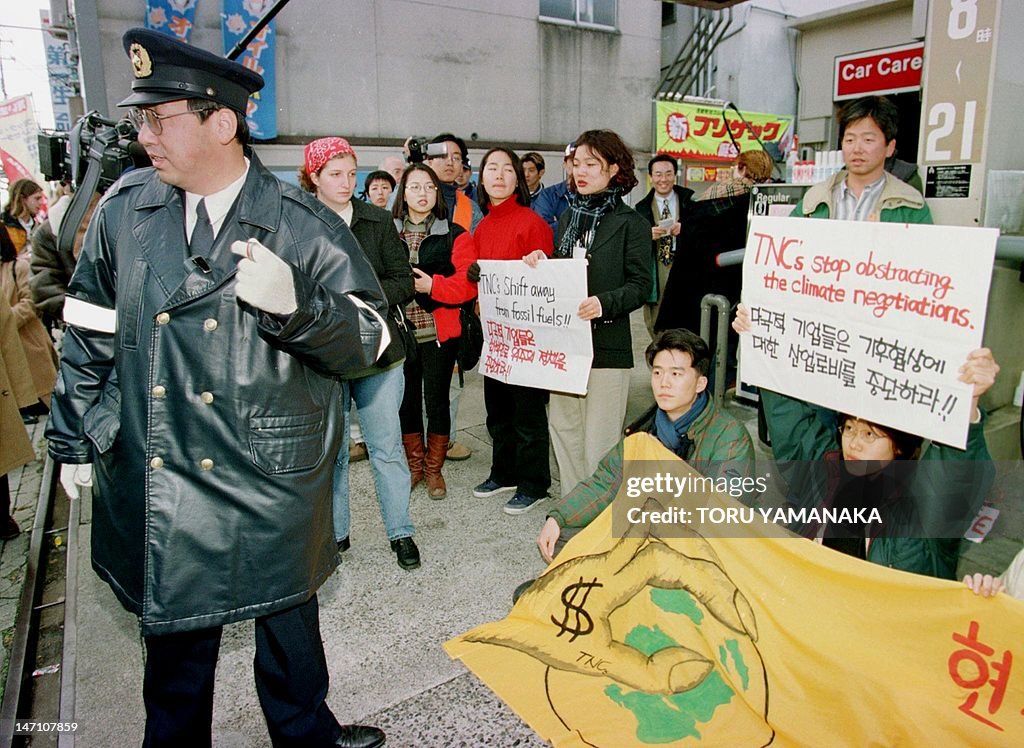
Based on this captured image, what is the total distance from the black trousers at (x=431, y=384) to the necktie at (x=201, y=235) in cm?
242

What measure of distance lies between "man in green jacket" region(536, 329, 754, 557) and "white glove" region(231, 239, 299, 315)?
1.58 metres

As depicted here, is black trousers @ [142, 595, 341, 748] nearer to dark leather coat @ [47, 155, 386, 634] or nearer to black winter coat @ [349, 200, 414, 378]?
dark leather coat @ [47, 155, 386, 634]

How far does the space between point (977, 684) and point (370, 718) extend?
1918 mm

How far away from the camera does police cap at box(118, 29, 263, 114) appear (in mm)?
1999

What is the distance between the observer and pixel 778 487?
141 inches

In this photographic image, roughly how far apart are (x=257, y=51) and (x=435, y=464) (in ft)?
25.3

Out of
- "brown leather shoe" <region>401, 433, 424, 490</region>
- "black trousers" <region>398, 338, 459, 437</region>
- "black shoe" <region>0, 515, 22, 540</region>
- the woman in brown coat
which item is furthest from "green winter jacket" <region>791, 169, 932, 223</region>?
the woman in brown coat

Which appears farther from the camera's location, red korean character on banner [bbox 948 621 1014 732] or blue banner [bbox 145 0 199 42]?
blue banner [bbox 145 0 199 42]

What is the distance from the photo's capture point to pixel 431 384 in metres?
4.61

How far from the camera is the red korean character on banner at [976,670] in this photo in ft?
6.59

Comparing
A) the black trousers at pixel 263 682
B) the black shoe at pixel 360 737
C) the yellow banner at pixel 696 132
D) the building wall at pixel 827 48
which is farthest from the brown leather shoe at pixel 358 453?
the building wall at pixel 827 48

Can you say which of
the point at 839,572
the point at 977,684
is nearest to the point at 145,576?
the point at 839,572

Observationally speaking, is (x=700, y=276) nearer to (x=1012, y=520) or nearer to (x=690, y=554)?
(x=1012, y=520)

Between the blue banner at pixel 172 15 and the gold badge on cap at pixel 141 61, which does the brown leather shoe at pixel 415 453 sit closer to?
the gold badge on cap at pixel 141 61
